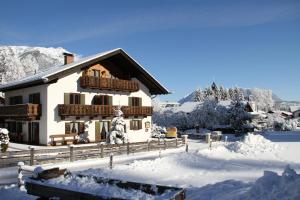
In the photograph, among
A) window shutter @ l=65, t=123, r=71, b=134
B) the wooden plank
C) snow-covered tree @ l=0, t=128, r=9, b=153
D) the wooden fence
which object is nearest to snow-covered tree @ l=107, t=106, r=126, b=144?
the wooden fence

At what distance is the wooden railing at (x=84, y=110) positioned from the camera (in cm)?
3231

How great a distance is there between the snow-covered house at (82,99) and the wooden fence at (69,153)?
23.7ft

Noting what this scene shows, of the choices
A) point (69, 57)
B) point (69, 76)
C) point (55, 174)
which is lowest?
point (55, 174)

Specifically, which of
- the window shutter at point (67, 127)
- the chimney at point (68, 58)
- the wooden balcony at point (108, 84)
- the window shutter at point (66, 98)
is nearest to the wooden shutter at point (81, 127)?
the window shutter at point (67, 127)

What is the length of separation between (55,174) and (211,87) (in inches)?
4799

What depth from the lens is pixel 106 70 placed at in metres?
38.2

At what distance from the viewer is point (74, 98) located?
1356 inches

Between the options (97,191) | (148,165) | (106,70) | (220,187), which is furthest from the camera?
(106,70)

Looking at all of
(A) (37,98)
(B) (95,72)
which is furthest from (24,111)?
(B) (95,72)

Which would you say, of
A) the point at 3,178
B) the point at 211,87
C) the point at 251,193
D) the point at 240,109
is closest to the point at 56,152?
the point at 3,178

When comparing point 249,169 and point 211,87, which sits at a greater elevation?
point 211,87

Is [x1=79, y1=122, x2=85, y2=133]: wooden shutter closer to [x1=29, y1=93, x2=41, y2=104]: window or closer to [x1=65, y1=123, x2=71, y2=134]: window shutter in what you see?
[x1=65, y1=123, x2=71, y2=134]: window shutter

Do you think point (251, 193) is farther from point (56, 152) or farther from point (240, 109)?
point (240, 109)

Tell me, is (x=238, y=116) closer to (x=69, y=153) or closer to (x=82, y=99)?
(x=82, y=99)
